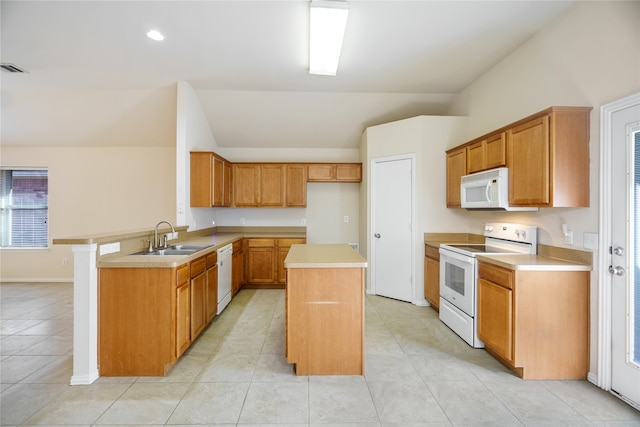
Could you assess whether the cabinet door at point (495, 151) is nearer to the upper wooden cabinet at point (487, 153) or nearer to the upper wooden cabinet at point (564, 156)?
the upper wooden cabinet at point (487, 153)

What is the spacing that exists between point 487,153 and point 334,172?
8.74ft

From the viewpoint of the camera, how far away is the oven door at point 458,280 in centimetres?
283

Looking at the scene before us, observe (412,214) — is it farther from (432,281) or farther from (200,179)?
(200,179)

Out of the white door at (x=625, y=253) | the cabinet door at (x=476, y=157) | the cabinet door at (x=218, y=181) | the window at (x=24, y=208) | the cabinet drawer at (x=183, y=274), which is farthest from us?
the window at (x=24, y=208)

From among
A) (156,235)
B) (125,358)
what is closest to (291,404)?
(125,358)

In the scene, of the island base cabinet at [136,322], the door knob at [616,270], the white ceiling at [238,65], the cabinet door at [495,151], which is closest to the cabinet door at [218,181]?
the white ceiling at [238,65]

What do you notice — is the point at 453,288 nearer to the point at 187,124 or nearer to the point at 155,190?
the point at 187,124

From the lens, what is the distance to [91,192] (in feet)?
17.2

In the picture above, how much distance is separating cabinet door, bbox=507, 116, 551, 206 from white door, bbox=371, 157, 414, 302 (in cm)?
150

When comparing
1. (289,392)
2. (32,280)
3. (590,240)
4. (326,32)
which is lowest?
(289,392)

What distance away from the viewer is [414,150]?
4.05m

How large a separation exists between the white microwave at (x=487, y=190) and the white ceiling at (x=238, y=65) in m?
1.41

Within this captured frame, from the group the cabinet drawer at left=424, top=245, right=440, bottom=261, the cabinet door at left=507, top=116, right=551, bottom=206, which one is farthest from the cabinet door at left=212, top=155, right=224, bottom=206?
the cabinet door at left=507, top=116, right=551, bottom=206

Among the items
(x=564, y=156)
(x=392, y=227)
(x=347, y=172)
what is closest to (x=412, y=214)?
(x=392, y=227)
